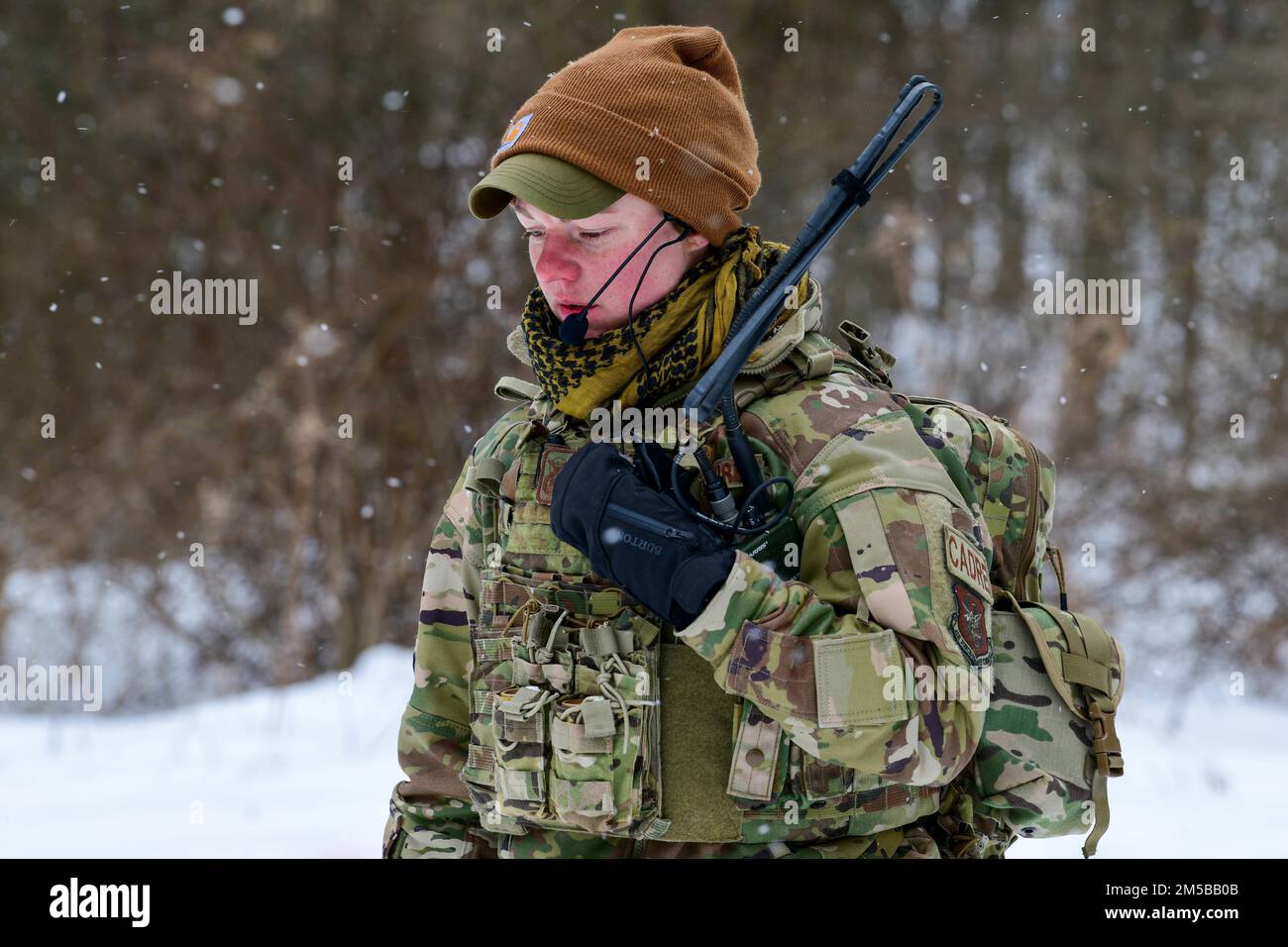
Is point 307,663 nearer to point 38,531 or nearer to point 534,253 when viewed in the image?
point 38,531

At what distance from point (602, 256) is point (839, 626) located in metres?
0.67

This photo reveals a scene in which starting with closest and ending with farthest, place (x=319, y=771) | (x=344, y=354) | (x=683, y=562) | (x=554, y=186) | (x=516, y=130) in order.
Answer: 1. (x=683, y=562)
2. (x=554, y=186)
3. (x=516, y=130)
4. (x=319, y=771)
5. (x=344, y=354)

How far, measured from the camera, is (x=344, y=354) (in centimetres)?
675

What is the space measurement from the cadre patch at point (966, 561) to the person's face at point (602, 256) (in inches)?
22.9

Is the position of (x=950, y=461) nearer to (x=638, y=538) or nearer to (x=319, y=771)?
(x=638, y=538)

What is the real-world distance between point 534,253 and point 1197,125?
702 centimetres

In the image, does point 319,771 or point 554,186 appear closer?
point 554,186

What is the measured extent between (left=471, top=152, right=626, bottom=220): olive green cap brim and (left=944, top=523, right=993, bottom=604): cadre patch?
702 millimetres

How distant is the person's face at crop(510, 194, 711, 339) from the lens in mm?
1837

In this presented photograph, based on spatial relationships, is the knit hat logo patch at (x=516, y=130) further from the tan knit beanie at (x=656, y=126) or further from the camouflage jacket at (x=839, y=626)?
the camouflage jacket at (x=839, y=626)

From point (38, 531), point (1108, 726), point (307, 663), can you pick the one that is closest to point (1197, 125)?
point (307, 663)

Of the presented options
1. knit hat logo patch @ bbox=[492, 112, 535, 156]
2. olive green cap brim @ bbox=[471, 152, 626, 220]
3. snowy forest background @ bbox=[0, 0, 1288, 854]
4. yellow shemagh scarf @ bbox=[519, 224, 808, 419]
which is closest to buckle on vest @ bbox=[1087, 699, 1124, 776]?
yellow shemagh scarf @ bbox=[519, 224, 808, 419]

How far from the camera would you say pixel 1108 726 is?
1816 millimetres

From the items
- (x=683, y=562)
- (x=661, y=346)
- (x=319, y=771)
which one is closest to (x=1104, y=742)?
(x=683, y=562)
